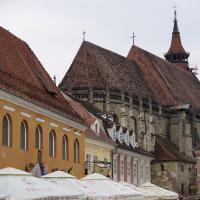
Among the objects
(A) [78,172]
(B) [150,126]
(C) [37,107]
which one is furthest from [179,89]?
(C) [37,107]

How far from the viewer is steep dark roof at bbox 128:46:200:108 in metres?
69.8

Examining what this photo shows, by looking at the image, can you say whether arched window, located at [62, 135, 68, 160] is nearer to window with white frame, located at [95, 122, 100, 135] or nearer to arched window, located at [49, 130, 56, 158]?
arched window, located at [49, 130, 56, 158]

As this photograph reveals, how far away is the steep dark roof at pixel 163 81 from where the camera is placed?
2746 inches

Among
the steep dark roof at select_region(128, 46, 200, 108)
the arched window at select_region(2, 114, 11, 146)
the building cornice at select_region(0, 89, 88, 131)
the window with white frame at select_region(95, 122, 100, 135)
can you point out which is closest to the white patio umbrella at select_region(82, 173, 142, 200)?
the arched window at select_region(2, 114, 11, 146)

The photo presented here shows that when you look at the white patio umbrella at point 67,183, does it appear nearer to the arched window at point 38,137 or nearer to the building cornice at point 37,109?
the building cornice at point 37,109

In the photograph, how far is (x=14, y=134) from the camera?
69.8 feet

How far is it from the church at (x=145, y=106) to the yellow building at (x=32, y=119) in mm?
17499

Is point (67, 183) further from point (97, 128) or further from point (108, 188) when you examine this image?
point (97, 128)

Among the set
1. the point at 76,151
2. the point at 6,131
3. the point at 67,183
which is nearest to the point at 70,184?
the point at 67,183

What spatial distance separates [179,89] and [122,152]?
31416mm

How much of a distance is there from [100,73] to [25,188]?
47.1 m

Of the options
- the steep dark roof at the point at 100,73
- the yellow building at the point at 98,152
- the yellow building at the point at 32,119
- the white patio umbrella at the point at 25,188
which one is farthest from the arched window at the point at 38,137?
the steep dark roof at the point at 100,73

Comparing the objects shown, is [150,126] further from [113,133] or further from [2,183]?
[2,183]

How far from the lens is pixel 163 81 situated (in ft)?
234
